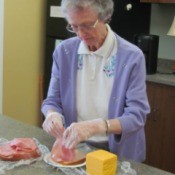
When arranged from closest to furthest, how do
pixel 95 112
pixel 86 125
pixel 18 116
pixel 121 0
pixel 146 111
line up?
pixel 86 125
pixel 146 111
pixel 95 112
pixel 121 0
pixel 18 116

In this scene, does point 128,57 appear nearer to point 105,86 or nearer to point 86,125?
point 105,86

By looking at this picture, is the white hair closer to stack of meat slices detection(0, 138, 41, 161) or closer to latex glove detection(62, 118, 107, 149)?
latex glove detection(62, 118, 107, 149)

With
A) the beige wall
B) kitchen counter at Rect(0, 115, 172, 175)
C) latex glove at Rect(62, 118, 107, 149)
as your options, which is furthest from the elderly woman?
the beige wall

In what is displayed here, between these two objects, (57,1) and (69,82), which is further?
(57,1)

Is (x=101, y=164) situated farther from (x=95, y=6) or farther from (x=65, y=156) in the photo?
(x=95, y=6)

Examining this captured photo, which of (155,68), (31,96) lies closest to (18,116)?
(31,96)

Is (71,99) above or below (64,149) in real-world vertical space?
above

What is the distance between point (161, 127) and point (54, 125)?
5.12 feet

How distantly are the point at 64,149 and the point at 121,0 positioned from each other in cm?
190

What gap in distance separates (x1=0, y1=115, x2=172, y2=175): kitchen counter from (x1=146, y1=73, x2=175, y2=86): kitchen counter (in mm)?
1334

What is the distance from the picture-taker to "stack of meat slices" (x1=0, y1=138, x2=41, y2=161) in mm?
1333

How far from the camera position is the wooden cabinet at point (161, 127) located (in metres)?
2.74

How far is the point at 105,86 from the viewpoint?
61.1 inches

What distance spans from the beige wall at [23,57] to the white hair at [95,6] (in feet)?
5.58
